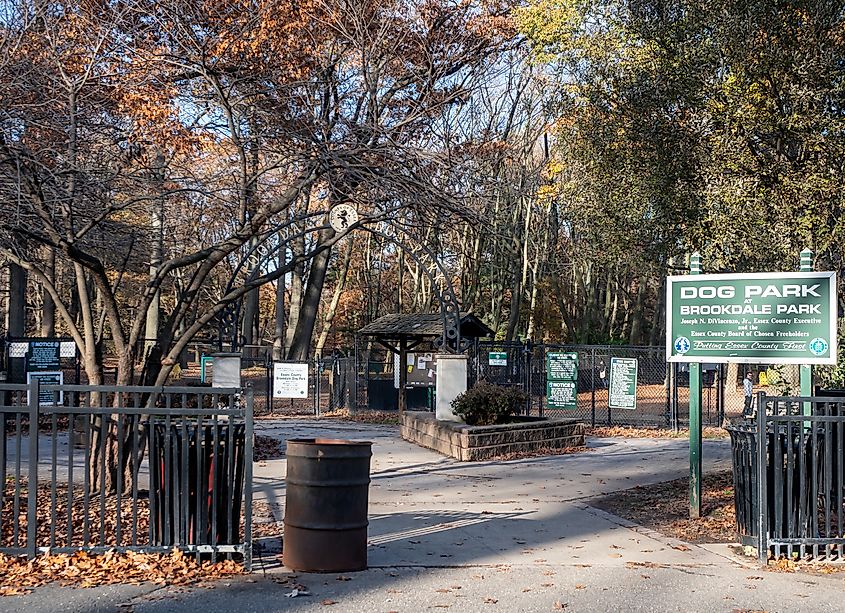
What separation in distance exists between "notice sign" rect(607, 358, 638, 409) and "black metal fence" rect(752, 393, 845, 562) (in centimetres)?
1458

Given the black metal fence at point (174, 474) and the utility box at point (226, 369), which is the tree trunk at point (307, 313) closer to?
the utility box at point (226, 369)

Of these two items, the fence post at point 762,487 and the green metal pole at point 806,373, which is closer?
the fence post at point 762,487

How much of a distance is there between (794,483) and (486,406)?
376 inches

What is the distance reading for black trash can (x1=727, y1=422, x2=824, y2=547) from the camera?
841 centimetres

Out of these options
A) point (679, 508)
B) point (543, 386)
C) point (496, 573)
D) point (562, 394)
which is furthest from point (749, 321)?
point (543, 386)

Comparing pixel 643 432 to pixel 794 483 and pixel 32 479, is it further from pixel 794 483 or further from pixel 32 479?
pixel 32 479

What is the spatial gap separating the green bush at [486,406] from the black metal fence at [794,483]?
9308mm

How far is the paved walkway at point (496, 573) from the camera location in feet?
22.5

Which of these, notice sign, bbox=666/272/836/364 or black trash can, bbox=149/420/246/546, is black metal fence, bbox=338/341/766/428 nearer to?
notice sign, bbox=666/272/836/364

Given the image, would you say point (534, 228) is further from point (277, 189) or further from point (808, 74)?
point (277, 189)

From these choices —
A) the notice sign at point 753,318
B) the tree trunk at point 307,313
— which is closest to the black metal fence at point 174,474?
the notice sign at point 753,318

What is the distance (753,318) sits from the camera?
10.0m

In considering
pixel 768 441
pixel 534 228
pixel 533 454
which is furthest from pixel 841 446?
pixel 534 228

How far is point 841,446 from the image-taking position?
847 centimetres
